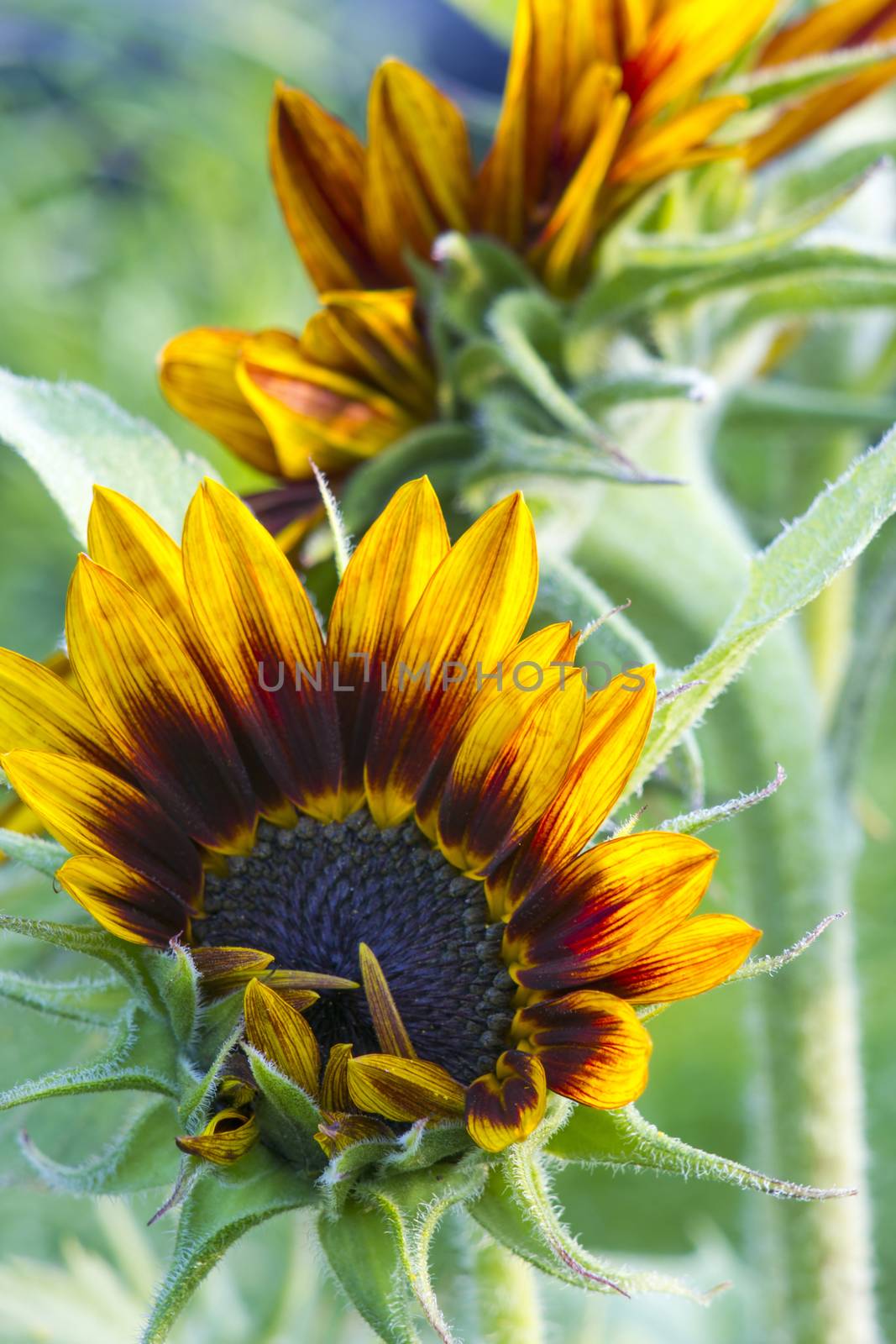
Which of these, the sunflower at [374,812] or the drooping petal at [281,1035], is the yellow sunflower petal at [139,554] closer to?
the sunflower at [374,812]

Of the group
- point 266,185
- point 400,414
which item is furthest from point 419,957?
point 266,185

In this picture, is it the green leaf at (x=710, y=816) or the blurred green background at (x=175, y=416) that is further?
the blurred green background at (x=175, y=416)

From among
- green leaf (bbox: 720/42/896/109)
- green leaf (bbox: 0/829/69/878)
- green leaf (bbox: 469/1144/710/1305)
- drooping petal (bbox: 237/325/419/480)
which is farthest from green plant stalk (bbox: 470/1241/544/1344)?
green leaf (bbox: 720/42/896/109)

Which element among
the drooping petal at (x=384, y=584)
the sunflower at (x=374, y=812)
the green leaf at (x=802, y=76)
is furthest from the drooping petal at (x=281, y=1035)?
the green leaf at (x=802, y=76)

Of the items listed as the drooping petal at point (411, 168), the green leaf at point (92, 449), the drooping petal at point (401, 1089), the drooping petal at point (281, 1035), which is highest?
the drooping petal at point (411, 168)

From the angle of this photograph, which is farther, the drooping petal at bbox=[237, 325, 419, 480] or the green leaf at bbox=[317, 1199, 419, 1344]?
the drooping petal at bbox=[237, 325, 419, 480]

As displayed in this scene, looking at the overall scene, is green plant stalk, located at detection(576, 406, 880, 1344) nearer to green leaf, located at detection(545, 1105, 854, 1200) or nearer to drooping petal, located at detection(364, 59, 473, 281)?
drooping petal, located at detection(364, 59, 473, 281)
